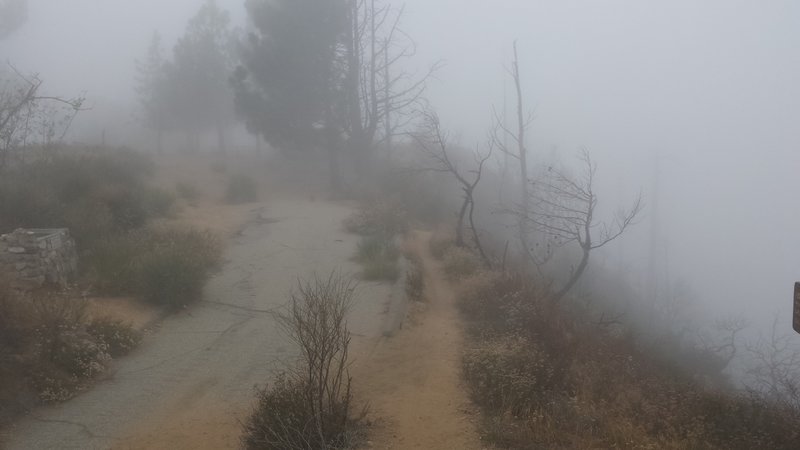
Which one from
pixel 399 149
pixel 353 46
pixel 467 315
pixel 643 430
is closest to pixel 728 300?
pixel 399 149

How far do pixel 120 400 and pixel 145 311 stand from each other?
11.3 feet

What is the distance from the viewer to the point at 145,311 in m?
11.5

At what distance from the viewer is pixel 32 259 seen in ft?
37.3

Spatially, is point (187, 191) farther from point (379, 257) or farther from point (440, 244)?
point (379, 257)

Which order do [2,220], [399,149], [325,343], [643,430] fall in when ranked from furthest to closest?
[399,149] → [2,220] → [643,430] → [325,343]

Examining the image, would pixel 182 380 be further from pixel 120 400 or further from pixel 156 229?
pixel 156 229

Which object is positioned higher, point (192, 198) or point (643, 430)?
point (192, 198)

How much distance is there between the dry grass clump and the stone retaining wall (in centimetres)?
753

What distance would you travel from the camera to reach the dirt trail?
723 centimetres

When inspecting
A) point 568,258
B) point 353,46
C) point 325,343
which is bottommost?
point 568,258

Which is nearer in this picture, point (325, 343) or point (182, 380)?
point (325, 343)

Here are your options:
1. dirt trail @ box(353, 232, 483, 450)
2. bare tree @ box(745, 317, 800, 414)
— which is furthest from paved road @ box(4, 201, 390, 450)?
bare tree @ box(745, 317, 800, 414)

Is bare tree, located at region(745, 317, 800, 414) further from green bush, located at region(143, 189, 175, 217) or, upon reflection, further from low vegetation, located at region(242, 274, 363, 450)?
green bush, located at region(143, 189, 175, 217)

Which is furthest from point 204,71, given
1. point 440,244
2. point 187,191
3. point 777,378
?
point 777,378
